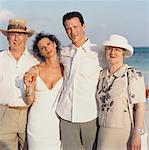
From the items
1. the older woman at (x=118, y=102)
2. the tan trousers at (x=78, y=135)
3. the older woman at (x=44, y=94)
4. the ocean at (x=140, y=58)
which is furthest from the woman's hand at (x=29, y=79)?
the ocean at (x=140, y=58)

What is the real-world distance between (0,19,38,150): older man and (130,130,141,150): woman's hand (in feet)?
3.54

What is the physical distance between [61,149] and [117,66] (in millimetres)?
986

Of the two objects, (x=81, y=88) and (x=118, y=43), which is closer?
(x=118, y=43)

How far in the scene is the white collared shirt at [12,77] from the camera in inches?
129

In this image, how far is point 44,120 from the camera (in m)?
3.21

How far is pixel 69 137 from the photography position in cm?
312

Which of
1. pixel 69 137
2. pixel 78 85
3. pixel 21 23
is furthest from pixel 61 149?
pixel 21 23

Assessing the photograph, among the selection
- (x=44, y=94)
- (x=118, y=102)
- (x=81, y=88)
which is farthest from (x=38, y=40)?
(x=118, y=102)

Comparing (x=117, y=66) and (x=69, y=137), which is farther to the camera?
(x=69, y=137)

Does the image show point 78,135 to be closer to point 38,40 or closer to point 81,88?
point 81,88

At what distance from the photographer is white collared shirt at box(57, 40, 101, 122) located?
3010 millimetres

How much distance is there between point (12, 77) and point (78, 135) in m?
0.85

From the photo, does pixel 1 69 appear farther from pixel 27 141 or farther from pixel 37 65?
pixel 27 141

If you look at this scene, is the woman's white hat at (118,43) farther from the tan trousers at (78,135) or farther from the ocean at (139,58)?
the ocean at (139,58)
